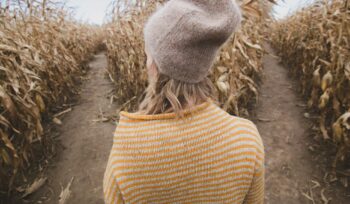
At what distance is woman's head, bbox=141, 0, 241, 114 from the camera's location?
2.14 ft

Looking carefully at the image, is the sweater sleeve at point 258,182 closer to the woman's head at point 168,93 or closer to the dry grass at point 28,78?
the woman's head at point 168,93

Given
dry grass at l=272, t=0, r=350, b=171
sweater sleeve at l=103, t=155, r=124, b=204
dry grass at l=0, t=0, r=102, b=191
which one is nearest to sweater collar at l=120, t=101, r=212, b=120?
sweater sleeve at l=103, t=155, r=124, b=204

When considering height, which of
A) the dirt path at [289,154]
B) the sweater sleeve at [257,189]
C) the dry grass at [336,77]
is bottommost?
the dirt path at [289,154]

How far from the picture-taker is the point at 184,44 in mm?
669

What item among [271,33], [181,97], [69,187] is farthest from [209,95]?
[271,33]

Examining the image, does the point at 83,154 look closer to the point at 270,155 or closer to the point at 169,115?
the point at 270,155

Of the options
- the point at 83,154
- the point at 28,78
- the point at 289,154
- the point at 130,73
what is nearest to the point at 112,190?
the point at 28,78

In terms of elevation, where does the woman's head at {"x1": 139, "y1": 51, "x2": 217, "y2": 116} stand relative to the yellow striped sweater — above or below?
above

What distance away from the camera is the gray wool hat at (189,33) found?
2.13ft

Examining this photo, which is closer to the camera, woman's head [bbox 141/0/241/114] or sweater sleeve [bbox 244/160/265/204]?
woman's head [bbox 141/0/241/114]

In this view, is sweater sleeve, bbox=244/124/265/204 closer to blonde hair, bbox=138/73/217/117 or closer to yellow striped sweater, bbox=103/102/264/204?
yellow striped sweater, bbox=103/102/264/204

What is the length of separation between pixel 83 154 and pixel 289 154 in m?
2.20

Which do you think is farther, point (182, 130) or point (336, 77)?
point (336, 77)

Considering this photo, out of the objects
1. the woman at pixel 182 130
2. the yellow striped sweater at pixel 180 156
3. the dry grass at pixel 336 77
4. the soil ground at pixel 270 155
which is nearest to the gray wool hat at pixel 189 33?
the woman at pixel 182 130
